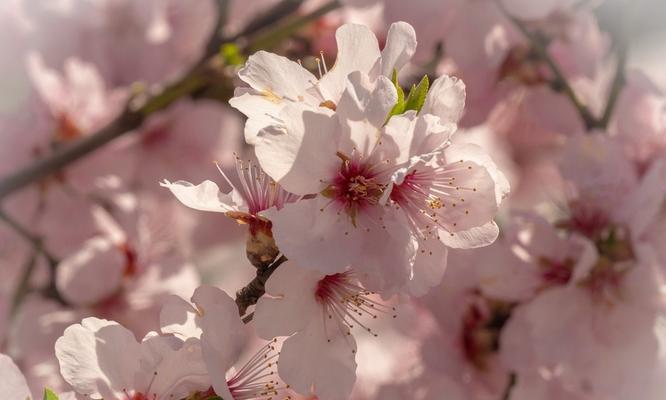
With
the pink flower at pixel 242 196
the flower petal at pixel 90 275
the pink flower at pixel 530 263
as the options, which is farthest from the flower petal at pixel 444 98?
the flower petal at pixel 90 275

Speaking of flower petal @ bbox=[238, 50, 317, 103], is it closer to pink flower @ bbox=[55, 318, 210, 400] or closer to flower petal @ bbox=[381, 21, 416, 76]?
flower petal @ bbox=[381, 21, 416, 76]

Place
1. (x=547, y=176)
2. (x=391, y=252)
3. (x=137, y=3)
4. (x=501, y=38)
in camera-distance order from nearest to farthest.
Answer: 1. (x=391, y=252)
2. (x=501, y=38)
3. (x=137, y=3)
4. (x=547, y=176)

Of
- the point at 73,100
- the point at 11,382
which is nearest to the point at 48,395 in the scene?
the point at 11,382

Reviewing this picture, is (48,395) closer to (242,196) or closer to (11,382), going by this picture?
(11,382)

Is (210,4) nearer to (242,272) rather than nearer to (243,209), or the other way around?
(242,272)

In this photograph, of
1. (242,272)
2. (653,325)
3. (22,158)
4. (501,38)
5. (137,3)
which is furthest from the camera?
(242,272)

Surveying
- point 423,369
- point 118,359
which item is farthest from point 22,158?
point 118,359
